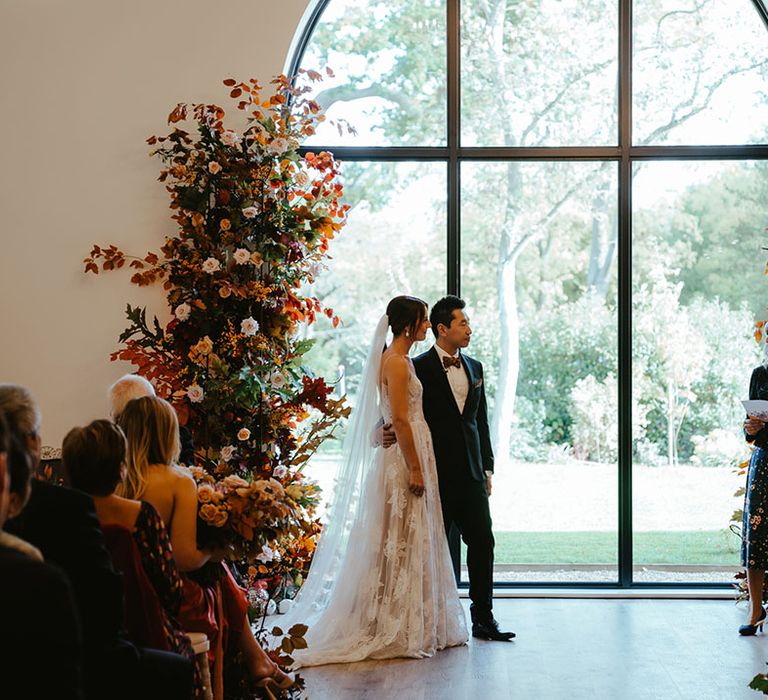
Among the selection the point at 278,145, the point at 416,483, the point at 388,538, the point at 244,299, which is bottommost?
the point at 388,538

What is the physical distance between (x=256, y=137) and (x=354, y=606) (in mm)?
2462

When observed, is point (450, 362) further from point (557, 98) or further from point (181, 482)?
point (181, 482)

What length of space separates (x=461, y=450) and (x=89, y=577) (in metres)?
3.20

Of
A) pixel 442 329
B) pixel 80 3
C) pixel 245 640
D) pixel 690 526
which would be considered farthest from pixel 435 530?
pixel 80 3

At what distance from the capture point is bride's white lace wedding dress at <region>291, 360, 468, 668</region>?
5211 mm

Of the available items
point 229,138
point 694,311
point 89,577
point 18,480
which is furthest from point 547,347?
point 18,480

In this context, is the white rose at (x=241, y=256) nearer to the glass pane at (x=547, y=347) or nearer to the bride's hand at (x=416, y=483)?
the bride's hand at (x=416, y=483)

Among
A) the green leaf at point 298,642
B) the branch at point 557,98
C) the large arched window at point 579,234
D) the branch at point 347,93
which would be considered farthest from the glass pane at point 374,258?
the green leaf at point 298,642

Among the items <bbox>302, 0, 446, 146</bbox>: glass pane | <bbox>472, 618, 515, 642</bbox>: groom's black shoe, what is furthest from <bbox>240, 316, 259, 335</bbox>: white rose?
<bbox>472, 618, 515, 642</bbox>: groom's black shoe

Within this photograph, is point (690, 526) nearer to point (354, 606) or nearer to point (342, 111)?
point (354, 606)

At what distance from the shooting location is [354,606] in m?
5.31

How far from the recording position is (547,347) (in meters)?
6.90

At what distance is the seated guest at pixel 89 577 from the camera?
262cm

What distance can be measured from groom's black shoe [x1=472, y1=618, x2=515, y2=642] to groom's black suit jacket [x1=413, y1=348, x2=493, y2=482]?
71 cm
